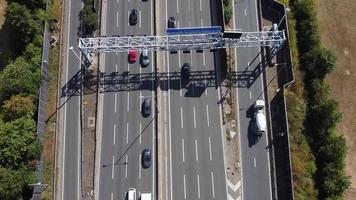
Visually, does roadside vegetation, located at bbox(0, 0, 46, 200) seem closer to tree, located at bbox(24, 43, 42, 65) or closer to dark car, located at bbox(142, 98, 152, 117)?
tree, located at bbox(24, 43, 42, 65)

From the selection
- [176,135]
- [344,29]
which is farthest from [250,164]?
[344,29]

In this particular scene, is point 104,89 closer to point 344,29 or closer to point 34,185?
point 34,185

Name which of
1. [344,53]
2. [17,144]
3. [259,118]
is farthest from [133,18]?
[344,53]

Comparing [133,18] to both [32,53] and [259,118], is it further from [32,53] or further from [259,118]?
[259,118]

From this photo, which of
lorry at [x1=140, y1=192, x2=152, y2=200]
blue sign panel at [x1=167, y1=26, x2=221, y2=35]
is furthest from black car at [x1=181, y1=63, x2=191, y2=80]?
lorry at [x1=140, y1=192, x2=152, y2=200]

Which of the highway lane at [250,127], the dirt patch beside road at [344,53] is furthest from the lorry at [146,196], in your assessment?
the dirt patch beside road at [344,53]

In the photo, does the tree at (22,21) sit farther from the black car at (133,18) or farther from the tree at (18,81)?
the black car at (133,18)
